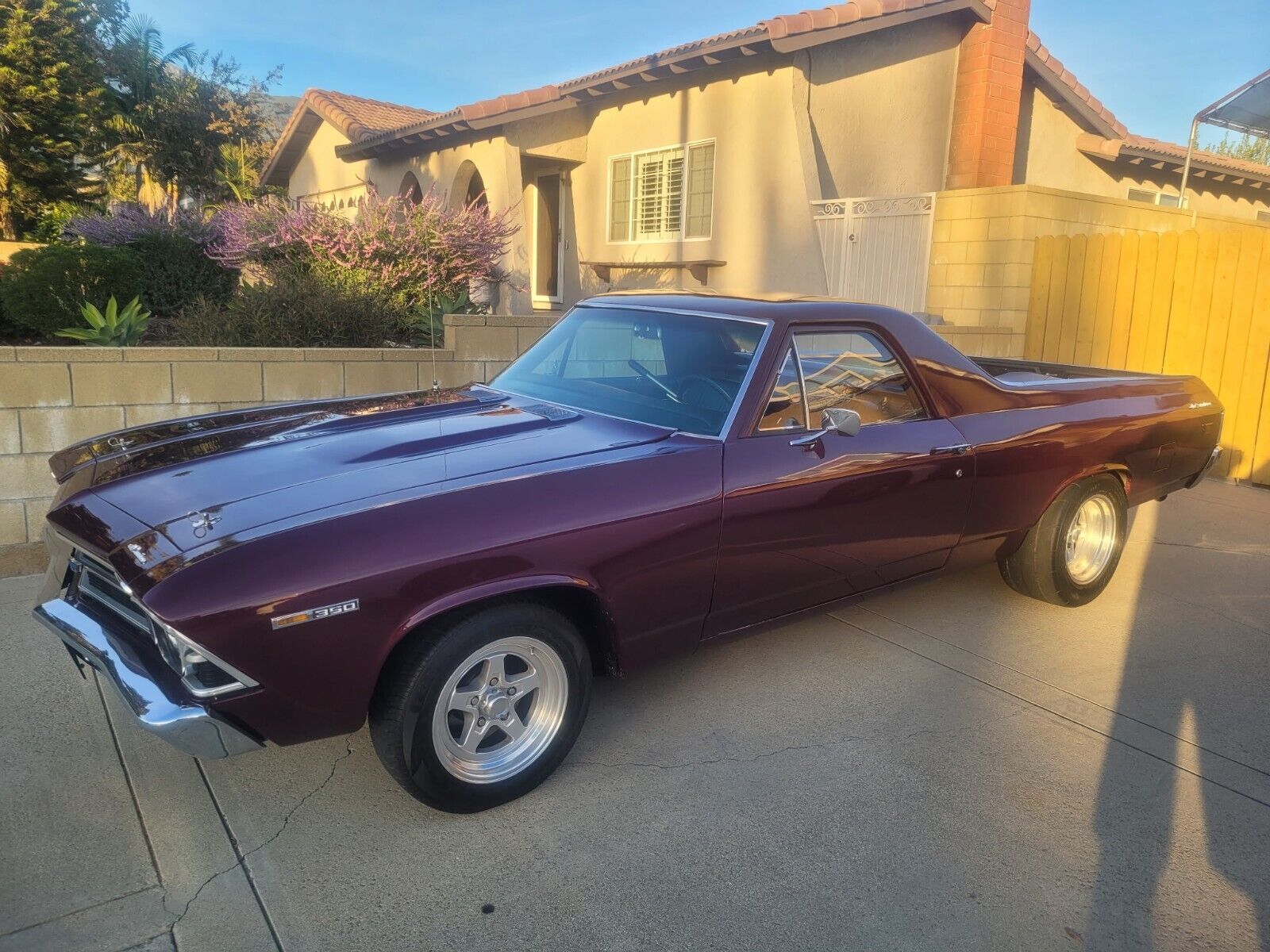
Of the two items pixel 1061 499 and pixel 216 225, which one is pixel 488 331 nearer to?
pixel 1061 499

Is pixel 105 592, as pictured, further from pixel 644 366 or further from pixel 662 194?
pixel 662 194

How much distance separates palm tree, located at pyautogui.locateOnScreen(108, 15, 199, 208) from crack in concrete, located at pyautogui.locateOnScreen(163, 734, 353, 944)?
2701 cm

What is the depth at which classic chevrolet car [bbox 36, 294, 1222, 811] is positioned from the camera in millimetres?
2523

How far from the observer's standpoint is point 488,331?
655 cm

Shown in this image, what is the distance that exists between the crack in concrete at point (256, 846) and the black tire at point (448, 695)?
433mm

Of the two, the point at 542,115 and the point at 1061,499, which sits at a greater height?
the point at 542,115

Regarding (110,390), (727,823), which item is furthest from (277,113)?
(727,823)

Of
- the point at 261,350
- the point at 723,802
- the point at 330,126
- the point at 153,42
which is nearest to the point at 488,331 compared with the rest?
the point at 261,350

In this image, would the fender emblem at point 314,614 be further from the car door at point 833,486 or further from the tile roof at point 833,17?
the tile roof at point 833,17

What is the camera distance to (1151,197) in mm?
14398

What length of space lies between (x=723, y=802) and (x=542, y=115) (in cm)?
1168

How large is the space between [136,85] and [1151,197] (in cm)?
2564

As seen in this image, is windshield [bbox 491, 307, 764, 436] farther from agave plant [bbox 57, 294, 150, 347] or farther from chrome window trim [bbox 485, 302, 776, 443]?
agave plant [bbox 57, 294, 150, 347]

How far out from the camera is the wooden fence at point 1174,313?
784cm
